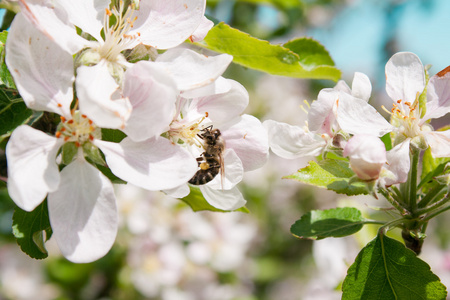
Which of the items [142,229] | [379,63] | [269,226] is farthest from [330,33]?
[142,229]

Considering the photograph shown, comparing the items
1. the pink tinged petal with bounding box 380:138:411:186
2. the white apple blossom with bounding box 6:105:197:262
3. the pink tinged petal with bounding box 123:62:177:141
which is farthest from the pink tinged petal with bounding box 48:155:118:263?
the pink tinged petal with bounding box 380:138:411:186

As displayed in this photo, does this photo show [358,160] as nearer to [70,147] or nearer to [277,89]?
[70,147]

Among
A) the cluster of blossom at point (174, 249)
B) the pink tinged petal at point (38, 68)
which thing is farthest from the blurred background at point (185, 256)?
the pink tinged petal at point (38, 68)

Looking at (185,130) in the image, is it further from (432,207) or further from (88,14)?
(432,207)

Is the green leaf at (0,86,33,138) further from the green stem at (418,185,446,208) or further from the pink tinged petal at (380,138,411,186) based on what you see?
the green stem at (418,185,446,208)

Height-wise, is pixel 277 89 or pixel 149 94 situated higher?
pixel 149 94

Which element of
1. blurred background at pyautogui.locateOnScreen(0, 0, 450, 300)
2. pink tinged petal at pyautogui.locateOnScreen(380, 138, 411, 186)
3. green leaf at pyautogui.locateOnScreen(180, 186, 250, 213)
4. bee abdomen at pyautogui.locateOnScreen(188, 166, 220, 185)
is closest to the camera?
pink tinged petal at pyautogui.locateOnScreen(380, 138, 411, 186)
